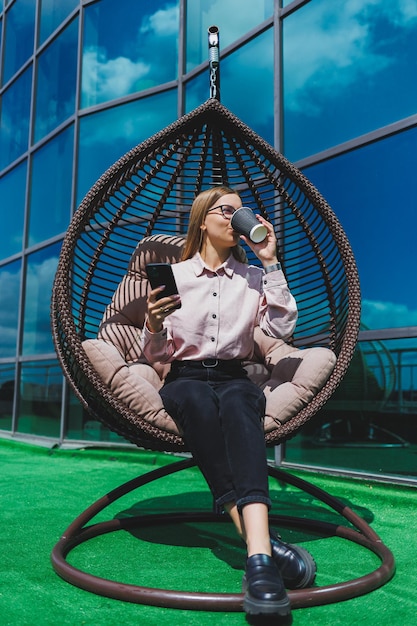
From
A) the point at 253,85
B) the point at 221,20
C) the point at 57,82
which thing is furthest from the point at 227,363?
the point at 57,82

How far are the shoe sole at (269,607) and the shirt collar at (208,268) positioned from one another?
0.94 metres

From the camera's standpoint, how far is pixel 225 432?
1316 mm

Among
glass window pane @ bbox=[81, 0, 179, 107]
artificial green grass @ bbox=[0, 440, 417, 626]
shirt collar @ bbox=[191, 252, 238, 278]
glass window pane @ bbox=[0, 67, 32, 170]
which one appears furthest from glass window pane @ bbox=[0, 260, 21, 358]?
shirt collar @ bbox=[191, 252, 238, 278]

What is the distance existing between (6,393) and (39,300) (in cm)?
97

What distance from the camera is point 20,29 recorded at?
18.6ft

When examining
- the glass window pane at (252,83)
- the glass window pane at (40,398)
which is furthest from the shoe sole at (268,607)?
the glass window pane at (40,398)

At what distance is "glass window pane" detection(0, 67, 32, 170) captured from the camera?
539cm

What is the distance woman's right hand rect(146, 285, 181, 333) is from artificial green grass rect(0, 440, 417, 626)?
24.8 inches

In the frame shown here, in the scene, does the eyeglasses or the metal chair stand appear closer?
the metal chair stand

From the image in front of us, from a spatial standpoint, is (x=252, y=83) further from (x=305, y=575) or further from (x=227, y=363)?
(x=305, y=575)

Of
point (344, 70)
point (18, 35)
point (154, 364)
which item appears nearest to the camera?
point (154, 364)

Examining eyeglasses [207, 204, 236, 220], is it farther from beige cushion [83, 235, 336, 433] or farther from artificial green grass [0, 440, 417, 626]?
artificial green grass [0, 440, 417, 626]

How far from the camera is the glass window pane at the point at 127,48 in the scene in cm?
411

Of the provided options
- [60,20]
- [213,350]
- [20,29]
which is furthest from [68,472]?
[20,29]
